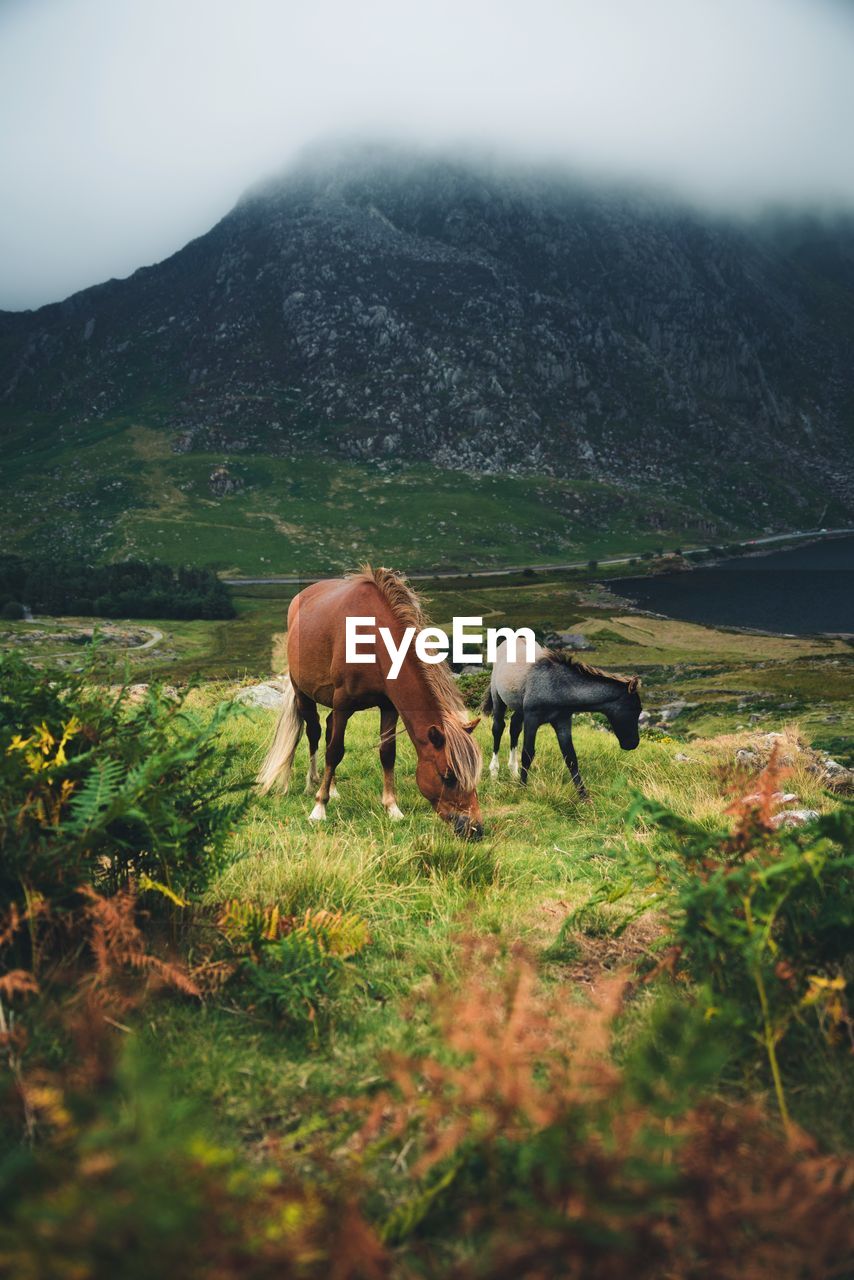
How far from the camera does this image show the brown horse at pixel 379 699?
774cm

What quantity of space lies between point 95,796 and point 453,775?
4418 millimetres

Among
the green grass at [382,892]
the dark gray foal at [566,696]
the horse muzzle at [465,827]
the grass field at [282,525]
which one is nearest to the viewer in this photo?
the green grass at [382,892]

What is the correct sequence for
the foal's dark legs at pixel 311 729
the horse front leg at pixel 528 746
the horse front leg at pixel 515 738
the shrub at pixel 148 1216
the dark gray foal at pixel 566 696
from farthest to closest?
the horse front leg at pixel 515 738 < the dark gray foal at pixel 566 696 < the horse front leg at pixel 528 746 < the foal's dark legs at pixel 311 729 < the shrub at pixel 148 1216

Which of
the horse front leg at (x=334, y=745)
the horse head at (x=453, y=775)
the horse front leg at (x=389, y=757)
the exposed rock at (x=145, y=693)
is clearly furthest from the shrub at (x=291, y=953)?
the horse front leg at (x=334, y=745)

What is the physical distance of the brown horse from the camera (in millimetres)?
7742

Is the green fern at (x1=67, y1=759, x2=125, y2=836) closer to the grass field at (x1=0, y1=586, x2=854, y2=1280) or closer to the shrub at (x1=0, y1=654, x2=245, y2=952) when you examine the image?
the shrub at (x1=0, y1=654, x2=245, y2=952)

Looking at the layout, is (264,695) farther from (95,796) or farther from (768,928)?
(768,928)

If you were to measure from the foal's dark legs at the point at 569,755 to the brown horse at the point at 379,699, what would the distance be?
9.96 feet

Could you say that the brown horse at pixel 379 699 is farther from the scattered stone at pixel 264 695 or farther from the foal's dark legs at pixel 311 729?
the scattered stone at pixel 264 695

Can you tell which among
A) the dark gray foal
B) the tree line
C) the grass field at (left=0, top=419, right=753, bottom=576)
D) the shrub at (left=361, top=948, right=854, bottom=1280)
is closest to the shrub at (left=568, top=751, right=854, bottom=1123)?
the shrub at (left=361, top=948, right=854, bottom=1280)

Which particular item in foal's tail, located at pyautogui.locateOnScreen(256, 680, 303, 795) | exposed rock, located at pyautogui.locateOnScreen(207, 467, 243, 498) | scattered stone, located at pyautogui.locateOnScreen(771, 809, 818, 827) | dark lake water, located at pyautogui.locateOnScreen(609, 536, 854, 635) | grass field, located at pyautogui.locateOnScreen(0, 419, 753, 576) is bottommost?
dark lake water, located at pyautogui.locateOnScreen(609, 536, 854, 635)

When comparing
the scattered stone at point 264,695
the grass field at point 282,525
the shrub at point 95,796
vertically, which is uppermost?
the grass field at point 282,525

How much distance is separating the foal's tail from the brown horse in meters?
0.02

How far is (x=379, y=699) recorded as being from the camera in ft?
30.8
